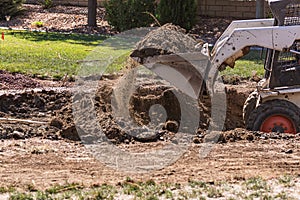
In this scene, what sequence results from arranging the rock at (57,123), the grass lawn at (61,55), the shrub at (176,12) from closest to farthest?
the rock at (57,123) < the grass lawn at (61,55) < the shrub at (176,12)

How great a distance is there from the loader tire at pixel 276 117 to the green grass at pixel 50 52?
18.3 feet

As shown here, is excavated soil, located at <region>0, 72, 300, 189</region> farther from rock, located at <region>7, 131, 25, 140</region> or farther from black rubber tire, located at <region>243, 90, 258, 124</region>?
black rubber tire, located at <region>243, 90, 258, 124</region>

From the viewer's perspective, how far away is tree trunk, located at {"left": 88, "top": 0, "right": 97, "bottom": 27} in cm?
2708

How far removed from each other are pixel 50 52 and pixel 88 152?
1094 cm

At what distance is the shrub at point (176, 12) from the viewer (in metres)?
24.6

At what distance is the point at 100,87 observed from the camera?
11.8 m

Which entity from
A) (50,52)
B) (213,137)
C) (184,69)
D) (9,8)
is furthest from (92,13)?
(213,137)

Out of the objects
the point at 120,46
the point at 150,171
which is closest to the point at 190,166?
the point at 150,171

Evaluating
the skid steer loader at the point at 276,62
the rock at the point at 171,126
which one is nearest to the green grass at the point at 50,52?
the rock at the point at 171,126

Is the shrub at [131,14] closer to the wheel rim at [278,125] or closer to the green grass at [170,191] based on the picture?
the wheel rim at [278,125]

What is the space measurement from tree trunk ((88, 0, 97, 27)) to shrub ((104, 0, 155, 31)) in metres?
1.20

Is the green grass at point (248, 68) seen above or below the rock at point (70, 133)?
above

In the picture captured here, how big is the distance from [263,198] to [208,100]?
15.0 feet

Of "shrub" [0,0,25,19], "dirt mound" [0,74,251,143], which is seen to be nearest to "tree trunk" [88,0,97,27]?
"shrub" [0,0,25,19]
